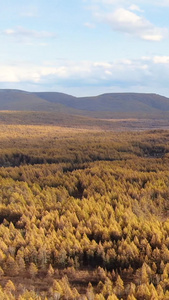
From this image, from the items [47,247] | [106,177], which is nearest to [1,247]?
[47,247]

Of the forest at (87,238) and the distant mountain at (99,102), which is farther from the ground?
the distant mountain at (99,102)

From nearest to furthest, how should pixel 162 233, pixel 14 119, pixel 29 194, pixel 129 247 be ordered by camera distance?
pixel 129 247
pixel 162 233
pixel 29 194
pixel 14 119

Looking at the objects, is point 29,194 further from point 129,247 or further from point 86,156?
point 86,156

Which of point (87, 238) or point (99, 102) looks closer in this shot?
point (87, 238)

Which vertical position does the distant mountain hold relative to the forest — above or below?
above

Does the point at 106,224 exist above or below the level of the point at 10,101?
below

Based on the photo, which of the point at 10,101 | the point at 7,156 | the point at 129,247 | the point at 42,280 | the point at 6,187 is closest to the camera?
the point at 42,280

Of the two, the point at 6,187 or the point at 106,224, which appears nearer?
the point at 106,224

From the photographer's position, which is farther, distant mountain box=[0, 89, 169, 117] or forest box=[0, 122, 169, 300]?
distant mountain box=[0, 89, 169, 117]

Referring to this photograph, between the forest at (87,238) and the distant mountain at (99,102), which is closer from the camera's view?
the forest at (87,238)

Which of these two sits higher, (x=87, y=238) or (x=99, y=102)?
(x=99, y=102)

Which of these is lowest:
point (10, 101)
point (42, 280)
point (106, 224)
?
point (42, 280)
